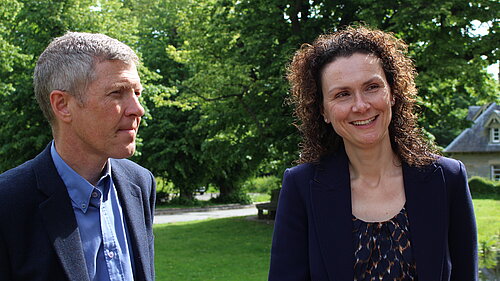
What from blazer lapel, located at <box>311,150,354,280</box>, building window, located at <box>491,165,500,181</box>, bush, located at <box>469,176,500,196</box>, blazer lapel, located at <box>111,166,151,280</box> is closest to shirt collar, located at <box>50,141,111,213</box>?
blazer lapel, located at <box>111,166,151,280</box>

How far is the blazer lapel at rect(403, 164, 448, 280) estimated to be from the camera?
2.51 metres

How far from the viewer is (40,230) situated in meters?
2.37

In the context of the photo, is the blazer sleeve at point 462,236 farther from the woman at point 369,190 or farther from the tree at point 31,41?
the tree at point 31,41

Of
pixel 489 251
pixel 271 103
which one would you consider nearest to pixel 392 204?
pixel 489 251

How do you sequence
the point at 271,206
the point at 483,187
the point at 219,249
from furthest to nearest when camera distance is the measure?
1. the point at 483,187
2. the point at 271,206
3. the point at 219,249

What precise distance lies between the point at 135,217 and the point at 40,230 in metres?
0.51

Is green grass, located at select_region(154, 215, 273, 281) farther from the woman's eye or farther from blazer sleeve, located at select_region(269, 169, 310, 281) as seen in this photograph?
the woman's eye

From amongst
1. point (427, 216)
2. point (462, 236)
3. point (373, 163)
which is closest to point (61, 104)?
point (373, 163)

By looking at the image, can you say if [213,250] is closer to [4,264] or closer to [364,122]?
[364,122]

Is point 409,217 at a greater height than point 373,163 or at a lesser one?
lesser

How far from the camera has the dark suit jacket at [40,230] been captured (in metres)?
2.27

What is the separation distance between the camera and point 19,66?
18328 mm

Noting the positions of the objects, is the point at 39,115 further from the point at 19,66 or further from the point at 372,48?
the point at 372,48

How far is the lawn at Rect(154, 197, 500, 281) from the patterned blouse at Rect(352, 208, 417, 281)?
27.4 ft
